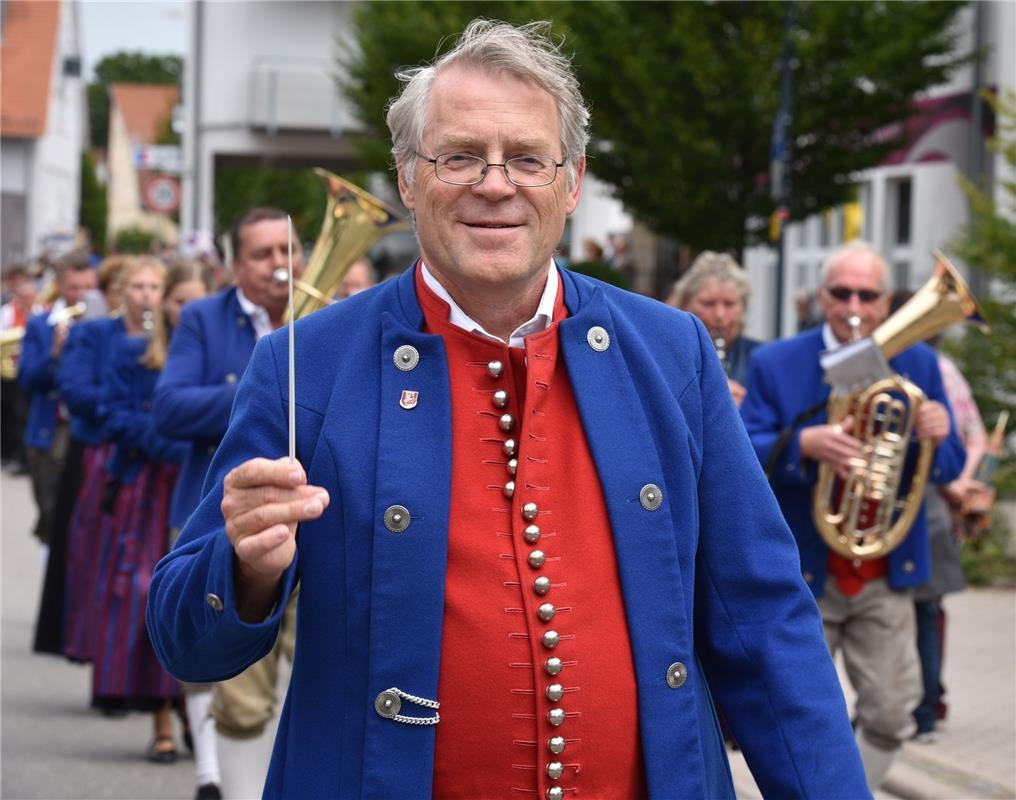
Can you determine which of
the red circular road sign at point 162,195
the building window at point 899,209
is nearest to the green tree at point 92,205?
the red circular road sign at point 162,195

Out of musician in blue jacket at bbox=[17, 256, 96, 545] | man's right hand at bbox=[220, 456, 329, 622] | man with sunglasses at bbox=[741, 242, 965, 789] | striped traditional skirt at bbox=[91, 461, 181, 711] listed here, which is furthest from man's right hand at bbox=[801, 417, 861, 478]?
musician in blue jacket at bbox=[17, 256, 96, 545]

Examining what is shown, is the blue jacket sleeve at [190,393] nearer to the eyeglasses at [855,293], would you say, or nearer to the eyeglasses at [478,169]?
the eyeglasses at [855,293]

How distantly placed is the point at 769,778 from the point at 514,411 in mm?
704

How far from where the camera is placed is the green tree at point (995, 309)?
12336mm

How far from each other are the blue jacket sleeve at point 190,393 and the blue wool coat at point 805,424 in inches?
69.8

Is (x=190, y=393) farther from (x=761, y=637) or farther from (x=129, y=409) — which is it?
(x=761, y=637)

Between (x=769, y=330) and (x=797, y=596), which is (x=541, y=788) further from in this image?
(x=769, y=330)

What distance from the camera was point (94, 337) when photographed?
28.4ft

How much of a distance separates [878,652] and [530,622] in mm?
3701

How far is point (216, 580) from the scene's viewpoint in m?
2.71

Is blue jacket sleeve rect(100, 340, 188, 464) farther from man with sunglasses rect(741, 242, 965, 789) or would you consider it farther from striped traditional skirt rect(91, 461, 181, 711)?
man with sunglasses rect(741, 242, 965, 789)

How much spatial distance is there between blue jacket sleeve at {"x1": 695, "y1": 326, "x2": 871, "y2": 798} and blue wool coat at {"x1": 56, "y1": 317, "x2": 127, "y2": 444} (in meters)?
5.90

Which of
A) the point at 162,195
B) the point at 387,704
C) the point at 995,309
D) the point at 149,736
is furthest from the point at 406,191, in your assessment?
the point at 162,195

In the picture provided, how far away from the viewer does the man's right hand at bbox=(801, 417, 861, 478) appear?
620 cm
